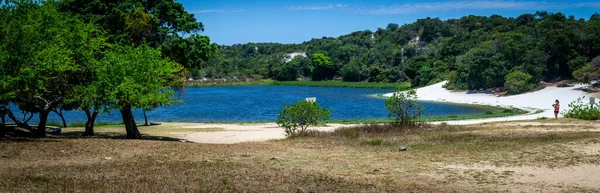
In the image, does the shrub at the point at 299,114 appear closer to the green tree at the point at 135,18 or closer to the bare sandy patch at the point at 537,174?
the green tree at the point at 135,18

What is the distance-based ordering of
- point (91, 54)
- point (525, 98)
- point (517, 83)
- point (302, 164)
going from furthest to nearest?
Answer: point (517, 83)
point (525, 98)
point (91, 54)
point (302, 164)

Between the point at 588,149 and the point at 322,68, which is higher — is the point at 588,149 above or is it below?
below

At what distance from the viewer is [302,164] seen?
17.2m

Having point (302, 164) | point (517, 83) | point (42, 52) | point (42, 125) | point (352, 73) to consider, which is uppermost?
point (352, 73)

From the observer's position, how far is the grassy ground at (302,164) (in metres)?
12.7

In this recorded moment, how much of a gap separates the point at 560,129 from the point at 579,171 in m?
14.1

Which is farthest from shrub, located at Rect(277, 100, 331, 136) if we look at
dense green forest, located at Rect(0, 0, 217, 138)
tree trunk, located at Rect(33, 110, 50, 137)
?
tree trunk, located at Rect(33, 110, 50, 137)

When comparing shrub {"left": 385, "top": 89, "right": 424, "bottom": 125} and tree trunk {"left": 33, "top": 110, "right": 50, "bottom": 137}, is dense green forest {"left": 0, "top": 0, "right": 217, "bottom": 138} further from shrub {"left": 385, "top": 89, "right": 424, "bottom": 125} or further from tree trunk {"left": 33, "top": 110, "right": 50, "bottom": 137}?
shrub {"left": 385, "top": 89, "right": 424, "bottom": 125}

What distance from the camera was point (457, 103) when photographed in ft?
288

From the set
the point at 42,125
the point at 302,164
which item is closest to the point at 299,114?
the point at 42,125

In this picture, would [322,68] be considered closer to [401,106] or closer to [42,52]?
[401,106]

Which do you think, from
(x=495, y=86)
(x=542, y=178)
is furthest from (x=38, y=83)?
(x=495, y=86)

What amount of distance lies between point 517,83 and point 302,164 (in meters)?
78.2

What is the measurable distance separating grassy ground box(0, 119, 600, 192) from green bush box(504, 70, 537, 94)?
65.4 metres
